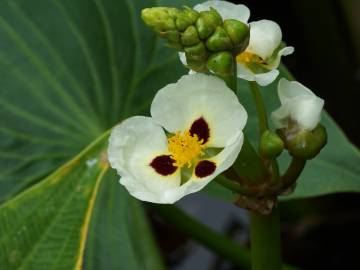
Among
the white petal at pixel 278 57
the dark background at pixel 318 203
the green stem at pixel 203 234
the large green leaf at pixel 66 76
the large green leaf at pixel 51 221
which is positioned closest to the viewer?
the white petal at pixel 278 57

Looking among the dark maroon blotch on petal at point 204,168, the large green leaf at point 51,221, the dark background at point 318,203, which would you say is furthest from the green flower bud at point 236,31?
the dark background at point 318,203

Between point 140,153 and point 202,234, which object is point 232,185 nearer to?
point 140,153

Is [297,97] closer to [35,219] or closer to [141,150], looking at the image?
[141,150]

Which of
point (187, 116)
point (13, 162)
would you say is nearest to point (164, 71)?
point (13, 162)

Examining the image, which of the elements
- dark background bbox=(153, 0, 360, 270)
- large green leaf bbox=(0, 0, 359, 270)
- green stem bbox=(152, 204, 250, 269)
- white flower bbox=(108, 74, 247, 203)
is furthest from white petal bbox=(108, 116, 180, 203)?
dark background bbox=(153, 0, 360, 270)

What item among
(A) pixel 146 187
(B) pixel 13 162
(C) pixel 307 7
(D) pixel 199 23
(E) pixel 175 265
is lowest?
(E) pixel 175 265

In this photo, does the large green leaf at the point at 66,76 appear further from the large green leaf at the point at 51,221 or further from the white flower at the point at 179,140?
the white flower at the point at 179,140
